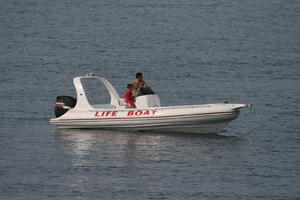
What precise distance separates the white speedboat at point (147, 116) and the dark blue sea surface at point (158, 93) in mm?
336

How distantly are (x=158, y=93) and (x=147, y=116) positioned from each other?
37.5 feet

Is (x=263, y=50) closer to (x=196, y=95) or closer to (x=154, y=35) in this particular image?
(x=154, y=35)

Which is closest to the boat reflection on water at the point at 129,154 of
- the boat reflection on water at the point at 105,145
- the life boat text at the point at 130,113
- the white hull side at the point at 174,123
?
the boat reflection on water at the point at 105,145

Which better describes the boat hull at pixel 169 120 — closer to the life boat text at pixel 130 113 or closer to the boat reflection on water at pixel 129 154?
the life boat text at pixel 130 113

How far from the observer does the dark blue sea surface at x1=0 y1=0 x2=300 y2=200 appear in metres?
24.1

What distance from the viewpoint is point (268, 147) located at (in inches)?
1151

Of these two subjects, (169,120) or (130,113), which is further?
(130,113)

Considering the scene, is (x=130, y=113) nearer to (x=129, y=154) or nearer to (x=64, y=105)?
(x=64, y=105)

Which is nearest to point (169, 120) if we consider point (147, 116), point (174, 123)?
point (174, 123)

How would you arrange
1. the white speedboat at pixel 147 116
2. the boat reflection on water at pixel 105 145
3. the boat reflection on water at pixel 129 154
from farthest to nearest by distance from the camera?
1. the white speedboat at pixel 147 116
2. the boat reflection on water at pixel 105 145
3. the boat reflection on water at pixel 129 154


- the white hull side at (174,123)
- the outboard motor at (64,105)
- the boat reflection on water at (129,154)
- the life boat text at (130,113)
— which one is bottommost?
the boat reflection on water at (129,154)

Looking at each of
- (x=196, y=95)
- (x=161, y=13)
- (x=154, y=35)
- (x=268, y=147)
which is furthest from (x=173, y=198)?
(x=161, y=13)

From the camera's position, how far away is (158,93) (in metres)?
41.5

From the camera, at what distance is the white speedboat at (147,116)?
29516 mm
